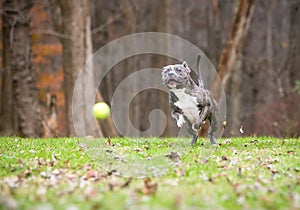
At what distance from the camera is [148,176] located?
640cm

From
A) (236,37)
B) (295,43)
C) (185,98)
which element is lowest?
(185,98)

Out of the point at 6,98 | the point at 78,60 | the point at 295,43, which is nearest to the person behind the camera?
the point at 78,60

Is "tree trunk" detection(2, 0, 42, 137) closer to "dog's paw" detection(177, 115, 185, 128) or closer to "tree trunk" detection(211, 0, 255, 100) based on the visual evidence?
"tree trunk" detection(211, 0, 255, 100)

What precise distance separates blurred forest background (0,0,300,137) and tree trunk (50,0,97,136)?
0.03 meters

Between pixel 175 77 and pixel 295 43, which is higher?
pixel 295 43

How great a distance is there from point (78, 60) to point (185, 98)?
7.24m

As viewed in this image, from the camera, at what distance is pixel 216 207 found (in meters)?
4.69

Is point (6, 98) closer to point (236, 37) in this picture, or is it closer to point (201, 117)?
point (236, 37)

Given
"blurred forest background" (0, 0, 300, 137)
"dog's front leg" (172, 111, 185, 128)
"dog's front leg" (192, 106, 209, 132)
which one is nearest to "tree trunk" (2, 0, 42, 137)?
"blurred forest background" (0, 0, 300, 137)

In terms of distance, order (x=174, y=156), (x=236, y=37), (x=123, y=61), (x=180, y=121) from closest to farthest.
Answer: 1. (x=174, y=156)
2. (x=180, y=121)
3. (x=236, y=37)
4. (x=123, y=61)

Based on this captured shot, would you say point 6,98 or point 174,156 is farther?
point 6,98

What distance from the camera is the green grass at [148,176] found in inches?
192

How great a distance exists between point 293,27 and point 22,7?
1285 centimetres

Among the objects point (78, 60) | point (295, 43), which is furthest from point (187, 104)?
point (295, 43)
